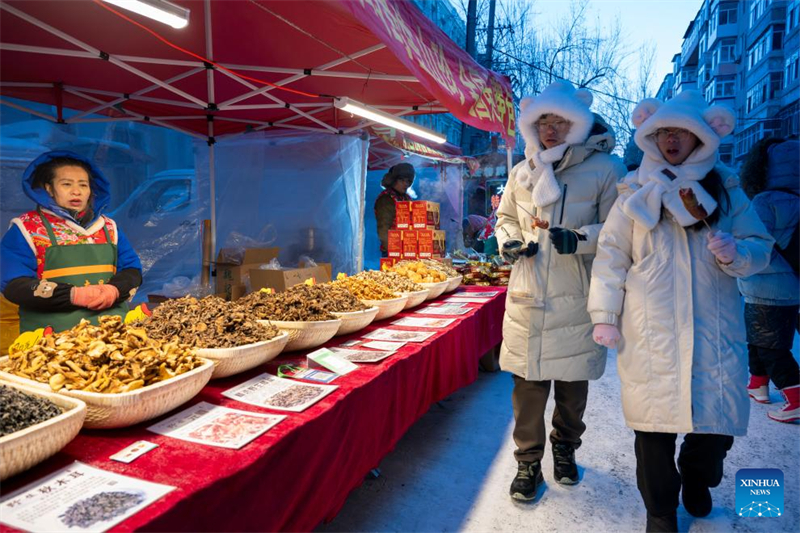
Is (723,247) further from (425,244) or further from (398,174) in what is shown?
(398,174)

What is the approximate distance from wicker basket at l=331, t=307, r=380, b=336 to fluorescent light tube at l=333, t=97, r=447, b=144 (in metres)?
1.78

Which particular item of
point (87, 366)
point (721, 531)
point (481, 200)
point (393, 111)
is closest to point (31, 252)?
point (87, 366)

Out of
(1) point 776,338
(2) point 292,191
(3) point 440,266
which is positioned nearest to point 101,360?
(3) point 440,266

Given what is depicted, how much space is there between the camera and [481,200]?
10.6 m

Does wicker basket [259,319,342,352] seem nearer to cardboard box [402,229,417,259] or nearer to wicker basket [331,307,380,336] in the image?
wicker basket [331,307,380,336]

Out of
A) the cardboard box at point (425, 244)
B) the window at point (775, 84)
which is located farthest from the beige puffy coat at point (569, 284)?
the window at point (775, 84)

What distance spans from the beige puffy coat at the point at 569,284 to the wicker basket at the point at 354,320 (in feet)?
2.43

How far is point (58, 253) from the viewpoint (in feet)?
7.84

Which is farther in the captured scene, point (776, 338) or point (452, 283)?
point (452, 283)

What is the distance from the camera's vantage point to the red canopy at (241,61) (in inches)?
115

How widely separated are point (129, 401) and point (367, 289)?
1.69 meters

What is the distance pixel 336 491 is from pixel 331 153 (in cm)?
528

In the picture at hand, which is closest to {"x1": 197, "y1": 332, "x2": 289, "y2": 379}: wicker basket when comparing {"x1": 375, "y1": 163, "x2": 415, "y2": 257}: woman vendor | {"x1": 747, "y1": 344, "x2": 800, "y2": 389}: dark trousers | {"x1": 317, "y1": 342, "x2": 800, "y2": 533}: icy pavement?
{"x1": 317, "y1": 342, "x2": 800, "y2": 533}: icy pavement

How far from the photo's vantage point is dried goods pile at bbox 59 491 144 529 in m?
0.81
